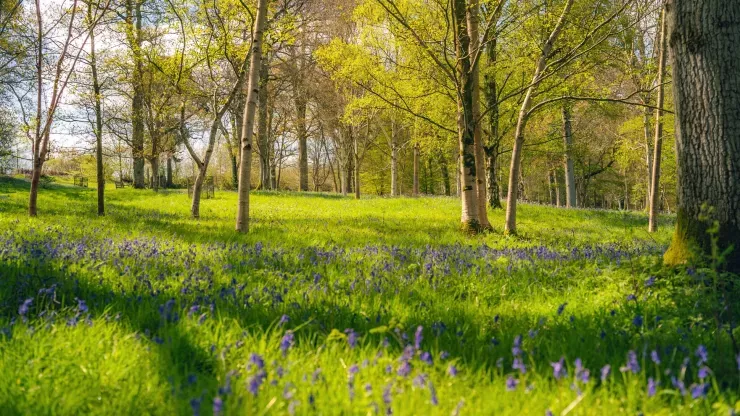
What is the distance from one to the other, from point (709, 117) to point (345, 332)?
4.64m

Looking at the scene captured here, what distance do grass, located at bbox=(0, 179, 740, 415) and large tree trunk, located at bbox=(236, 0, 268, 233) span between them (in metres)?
2.48

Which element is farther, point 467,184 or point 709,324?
point 467,184

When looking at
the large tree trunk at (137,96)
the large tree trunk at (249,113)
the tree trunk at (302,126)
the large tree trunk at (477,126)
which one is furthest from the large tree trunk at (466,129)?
the tree trunk at (302,126)

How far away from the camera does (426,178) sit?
168 ft

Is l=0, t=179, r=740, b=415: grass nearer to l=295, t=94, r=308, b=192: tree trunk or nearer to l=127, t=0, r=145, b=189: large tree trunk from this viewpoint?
l=127, t=0, r=145, b=189: large tree trunk

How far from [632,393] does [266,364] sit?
185 cm

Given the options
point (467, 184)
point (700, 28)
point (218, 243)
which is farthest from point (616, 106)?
point (218, 243)

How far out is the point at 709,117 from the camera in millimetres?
4496

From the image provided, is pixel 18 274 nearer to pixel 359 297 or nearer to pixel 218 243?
pixel 218 243

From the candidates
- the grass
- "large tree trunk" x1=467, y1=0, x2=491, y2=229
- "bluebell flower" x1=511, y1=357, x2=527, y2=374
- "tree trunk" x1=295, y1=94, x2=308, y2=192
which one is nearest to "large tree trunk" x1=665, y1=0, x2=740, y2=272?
the grass

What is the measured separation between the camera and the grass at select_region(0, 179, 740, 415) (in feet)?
6.57

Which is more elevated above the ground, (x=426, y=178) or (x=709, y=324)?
(x=426, y=178)

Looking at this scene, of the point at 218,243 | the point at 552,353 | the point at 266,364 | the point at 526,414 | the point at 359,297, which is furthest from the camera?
the point at 218,243

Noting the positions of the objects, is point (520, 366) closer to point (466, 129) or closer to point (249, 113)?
point (249, 113)
